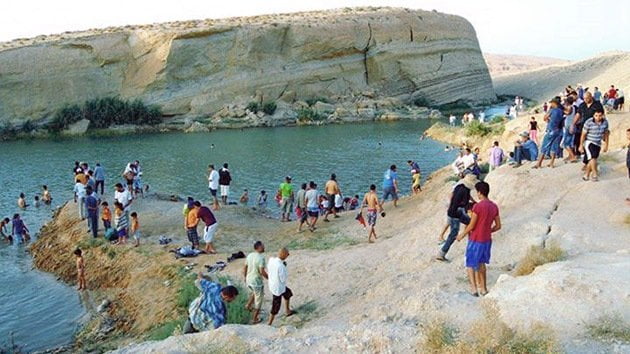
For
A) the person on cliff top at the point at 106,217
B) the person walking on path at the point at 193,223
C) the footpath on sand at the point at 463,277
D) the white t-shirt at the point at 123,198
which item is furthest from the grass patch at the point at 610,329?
the person on cliff top at the point at 106,217

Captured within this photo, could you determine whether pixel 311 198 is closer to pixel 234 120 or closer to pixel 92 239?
pixel 92 239

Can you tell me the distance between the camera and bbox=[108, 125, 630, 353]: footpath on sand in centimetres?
704

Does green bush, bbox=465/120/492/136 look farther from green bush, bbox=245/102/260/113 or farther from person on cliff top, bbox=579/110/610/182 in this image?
green bush, bbox=245/102/260/113

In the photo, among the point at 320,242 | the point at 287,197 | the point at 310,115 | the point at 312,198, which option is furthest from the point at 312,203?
the point at 310,115

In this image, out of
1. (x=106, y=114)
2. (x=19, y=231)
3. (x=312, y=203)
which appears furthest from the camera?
(x=106, y=114)

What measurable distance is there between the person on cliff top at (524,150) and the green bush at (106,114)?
46.7 m

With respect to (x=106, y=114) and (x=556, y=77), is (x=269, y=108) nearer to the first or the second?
(x=106, y=114)

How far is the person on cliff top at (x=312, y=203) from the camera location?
675 inches

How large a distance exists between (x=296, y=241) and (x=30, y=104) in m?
48.2

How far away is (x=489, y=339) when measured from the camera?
5797 millimetres

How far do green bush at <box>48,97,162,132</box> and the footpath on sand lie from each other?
4369cm

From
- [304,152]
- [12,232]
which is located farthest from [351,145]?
[12,232]

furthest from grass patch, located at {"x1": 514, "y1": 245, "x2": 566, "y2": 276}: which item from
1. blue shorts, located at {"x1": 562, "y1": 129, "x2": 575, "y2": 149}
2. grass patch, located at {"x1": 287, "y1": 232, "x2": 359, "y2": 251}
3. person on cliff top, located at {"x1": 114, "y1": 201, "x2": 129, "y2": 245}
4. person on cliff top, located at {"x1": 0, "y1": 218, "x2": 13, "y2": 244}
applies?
person on cliff top, located at {"x1": 0, "y1": 218, "x2": 13, "y2": 244}

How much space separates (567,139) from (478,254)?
723 centimetres
